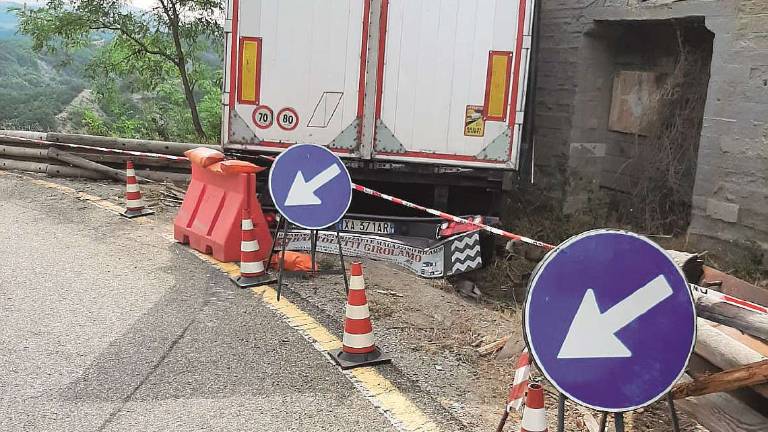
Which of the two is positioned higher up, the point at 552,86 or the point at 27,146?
the point at 552,86

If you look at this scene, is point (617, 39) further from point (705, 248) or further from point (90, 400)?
point (90, 400)

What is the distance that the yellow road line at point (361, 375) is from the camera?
13.3 feet

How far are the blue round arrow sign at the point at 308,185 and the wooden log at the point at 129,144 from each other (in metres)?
5.56

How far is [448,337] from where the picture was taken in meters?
5.41

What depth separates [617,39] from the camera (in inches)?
405

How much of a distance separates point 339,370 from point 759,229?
5375 mm

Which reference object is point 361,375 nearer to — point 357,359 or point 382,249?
point 357,359

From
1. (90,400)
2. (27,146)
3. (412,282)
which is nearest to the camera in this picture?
(90,400)

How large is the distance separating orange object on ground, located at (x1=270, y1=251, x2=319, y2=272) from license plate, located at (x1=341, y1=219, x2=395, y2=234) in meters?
0.97

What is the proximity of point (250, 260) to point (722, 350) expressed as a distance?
413 centimetres

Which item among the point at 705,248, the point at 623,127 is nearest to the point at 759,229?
the point at 705,248

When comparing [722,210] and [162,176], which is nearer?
[722,210]

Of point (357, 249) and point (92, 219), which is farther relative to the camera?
point (92, 219)

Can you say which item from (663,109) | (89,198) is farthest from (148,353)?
(663,109)
